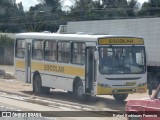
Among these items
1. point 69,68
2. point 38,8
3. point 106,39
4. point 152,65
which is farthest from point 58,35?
point 38,8

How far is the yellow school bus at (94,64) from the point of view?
19875mm

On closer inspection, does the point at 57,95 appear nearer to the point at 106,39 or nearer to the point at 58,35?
the point at 58,35

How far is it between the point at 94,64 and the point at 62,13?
6136 cm

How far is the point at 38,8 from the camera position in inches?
3568

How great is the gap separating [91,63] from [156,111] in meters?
10.5

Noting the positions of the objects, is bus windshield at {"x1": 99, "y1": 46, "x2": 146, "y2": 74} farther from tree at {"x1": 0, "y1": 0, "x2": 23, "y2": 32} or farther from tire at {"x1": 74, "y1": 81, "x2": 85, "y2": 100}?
tree at {"x1": 0, "y1": 0, "x2": 23, "y2": 32}

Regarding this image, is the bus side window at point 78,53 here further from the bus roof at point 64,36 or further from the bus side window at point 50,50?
the bus side window at point 50,50

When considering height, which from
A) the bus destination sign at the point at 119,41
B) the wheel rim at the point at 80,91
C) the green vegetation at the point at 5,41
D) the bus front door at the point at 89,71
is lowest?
the green vegetation at the point at 5,41

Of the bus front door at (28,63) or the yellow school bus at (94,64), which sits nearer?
the yellow school bus at (94,64)

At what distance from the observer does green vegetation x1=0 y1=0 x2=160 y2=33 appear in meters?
74.3

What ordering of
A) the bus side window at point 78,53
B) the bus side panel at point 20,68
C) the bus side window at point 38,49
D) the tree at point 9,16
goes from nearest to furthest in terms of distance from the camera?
the bus side window at point 78,53
the bus side window at point 38,49
the bus side panel at point 20,68
the tree at point 9,16

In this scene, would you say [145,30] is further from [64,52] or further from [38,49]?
[64,52]

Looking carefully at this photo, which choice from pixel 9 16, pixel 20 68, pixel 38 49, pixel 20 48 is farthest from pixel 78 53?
pixel 9 16

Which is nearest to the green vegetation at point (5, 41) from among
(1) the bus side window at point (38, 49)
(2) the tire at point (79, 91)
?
(1) the bus side window at point (38, 49)
